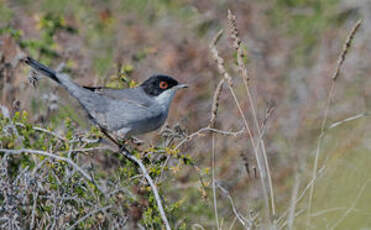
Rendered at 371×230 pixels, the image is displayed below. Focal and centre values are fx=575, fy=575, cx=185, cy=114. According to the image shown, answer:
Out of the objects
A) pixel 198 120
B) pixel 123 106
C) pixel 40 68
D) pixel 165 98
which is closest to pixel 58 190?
pixel 40 68

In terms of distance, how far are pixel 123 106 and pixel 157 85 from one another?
0.32m

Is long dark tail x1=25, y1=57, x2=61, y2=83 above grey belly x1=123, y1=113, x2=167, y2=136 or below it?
above

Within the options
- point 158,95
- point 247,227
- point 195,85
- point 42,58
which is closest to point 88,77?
point 42,58

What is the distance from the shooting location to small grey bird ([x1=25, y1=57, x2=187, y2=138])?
12.9 ft

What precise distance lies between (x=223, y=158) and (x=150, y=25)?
3028mm

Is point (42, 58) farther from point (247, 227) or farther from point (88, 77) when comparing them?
point (247, 227)

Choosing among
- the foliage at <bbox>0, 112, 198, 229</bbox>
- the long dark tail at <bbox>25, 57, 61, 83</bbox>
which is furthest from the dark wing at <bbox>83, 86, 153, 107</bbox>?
the foliage at <bbox>0, 112, 198, 229</bbox>

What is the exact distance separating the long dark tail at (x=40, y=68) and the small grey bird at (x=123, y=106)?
68mm

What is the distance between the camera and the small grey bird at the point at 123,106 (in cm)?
394

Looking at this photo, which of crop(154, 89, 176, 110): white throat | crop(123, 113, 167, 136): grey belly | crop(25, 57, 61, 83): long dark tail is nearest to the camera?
crop(25, 57, 61, 83): long dark tail

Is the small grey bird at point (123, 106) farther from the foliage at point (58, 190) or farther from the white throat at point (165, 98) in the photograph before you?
the foliage at point (58, 190)

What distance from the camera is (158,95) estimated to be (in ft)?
13.5

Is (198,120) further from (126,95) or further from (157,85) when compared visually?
(126,95)

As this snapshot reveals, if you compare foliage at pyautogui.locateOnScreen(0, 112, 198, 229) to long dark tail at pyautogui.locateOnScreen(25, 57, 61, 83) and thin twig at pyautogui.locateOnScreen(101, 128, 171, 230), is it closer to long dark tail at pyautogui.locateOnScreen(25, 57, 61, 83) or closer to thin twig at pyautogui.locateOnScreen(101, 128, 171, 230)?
thin twig at pyautogui.locateOnScreen(101, 128, 171, 230)
